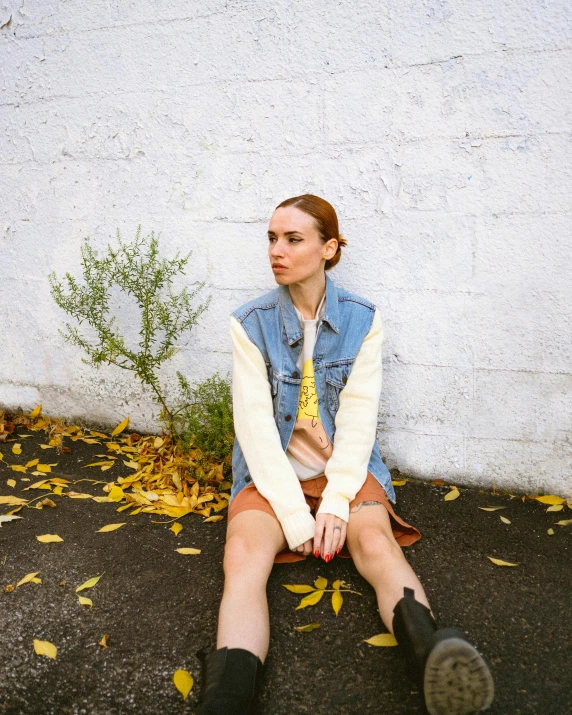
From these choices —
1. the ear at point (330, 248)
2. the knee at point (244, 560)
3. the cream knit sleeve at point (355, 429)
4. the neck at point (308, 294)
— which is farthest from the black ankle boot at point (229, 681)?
the ear at point (330, 248)

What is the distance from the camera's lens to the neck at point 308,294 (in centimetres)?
241

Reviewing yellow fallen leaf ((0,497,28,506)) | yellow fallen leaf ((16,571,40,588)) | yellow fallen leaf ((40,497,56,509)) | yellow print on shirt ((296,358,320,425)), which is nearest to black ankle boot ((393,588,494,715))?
yellow print on shirt ((296,358,320,425))

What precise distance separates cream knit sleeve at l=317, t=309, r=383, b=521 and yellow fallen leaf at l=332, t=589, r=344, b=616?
0.89 ft

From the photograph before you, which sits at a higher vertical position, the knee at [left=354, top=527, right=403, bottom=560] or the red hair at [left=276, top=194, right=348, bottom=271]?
the red hair at [left=276, top=194, right=348, bottom=271]

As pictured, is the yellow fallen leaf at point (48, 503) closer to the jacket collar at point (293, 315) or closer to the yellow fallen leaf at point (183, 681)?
the yellow fallen leaf at point (183, 681)

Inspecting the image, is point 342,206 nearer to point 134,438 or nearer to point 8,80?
Result: point 134,438

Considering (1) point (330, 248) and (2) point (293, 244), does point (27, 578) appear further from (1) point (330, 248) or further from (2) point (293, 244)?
(1) point (330, 248)

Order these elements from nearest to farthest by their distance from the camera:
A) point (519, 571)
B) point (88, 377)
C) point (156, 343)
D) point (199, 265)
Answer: point (519, 571) → point (199, 265) → point (156, 343) → point (88, 377)

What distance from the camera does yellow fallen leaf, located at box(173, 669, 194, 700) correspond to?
5.74 ft

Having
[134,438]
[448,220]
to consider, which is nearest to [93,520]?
[134,438]

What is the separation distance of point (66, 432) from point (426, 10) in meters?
2.91

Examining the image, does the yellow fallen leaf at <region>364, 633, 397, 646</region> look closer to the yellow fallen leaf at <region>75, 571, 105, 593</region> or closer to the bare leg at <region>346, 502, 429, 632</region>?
the bare leg at <region>346, 502, 429, 632</region>

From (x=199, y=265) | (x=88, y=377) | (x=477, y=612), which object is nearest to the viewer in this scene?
(x=477, y=612)

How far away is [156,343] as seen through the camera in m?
3.24
